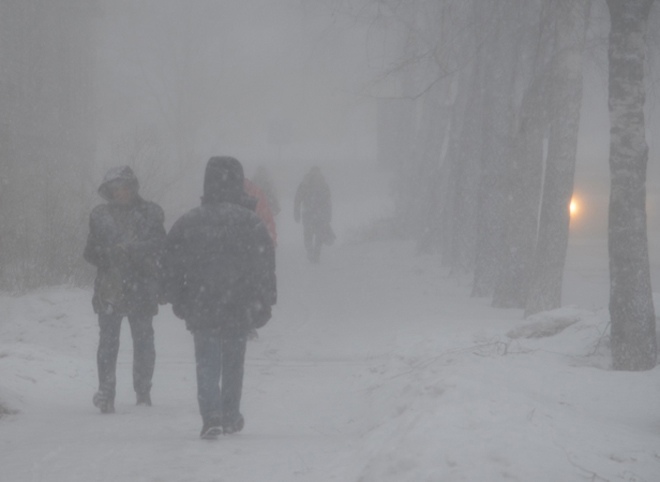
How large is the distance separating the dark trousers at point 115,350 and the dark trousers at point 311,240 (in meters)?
12.6

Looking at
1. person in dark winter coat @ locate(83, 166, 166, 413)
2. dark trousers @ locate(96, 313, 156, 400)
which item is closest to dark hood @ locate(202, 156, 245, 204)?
person in dark winter coat @ locate(83, 166, 166, 413)

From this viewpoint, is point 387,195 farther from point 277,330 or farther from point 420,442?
point 420,442

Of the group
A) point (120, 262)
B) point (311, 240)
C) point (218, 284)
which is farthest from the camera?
point (311, 240)

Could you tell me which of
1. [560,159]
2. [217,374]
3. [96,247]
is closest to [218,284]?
[217,374]

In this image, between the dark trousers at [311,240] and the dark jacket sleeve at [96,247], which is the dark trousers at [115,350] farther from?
the dark trousers at [311,240]

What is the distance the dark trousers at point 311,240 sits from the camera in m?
20.1

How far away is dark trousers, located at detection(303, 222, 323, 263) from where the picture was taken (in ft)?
65.9

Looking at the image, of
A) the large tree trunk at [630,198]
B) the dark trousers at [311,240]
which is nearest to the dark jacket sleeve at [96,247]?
the large tree trunk at [630,198]

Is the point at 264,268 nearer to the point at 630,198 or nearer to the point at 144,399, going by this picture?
the point at 144,399

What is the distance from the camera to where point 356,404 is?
7.88 m

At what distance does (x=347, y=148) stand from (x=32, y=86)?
53801 mm

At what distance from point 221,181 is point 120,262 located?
132 centimetres

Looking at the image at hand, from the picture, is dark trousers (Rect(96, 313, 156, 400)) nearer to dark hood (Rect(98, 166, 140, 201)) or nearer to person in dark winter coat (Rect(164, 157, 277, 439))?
dark hood (Rect(98, 166, 140, 201))

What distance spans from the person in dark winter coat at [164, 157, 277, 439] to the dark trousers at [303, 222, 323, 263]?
13.6 m
